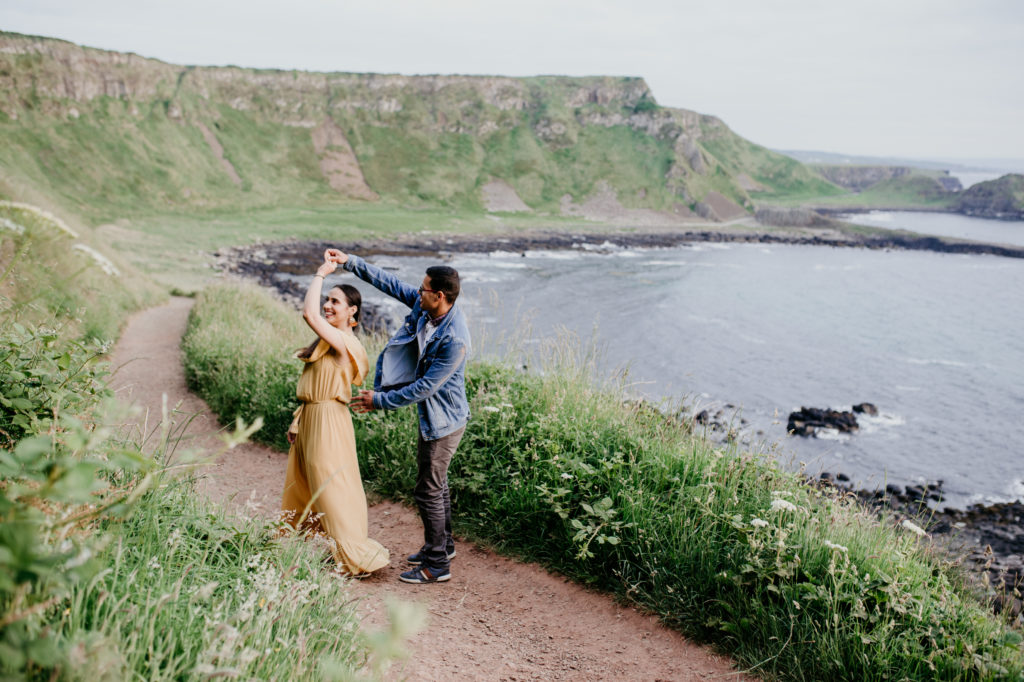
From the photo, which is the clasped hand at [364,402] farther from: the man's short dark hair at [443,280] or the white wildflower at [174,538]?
the white wildflower at [174,538]

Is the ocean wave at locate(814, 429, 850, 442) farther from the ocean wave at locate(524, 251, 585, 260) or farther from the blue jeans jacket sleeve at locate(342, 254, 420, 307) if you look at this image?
the ocean wave at locate(524, 251, 585, 260)

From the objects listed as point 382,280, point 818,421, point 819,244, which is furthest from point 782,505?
point 819,244

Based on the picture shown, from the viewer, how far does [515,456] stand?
21.0 feet

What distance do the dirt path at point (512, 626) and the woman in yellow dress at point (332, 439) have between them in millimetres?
277

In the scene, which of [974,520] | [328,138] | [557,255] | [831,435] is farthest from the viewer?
[328,138]

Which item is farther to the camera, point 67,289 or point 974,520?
point 974,520

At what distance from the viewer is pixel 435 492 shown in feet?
18.0

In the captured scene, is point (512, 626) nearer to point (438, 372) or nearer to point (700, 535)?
point (700, 535)

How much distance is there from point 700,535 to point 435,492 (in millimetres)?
2299

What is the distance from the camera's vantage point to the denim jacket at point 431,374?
522cm

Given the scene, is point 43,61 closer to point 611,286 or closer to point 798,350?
point 611,286

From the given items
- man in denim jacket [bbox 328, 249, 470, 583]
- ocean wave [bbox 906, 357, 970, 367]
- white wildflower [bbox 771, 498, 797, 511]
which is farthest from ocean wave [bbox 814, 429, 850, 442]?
man in denim jacket [bbox 328, 249, 470, 583]

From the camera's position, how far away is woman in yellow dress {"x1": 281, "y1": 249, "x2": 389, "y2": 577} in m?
5.38

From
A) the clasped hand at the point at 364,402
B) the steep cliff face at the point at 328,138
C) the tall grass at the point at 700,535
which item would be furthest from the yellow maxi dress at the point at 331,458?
the steep cliff face at the point at 328,138
